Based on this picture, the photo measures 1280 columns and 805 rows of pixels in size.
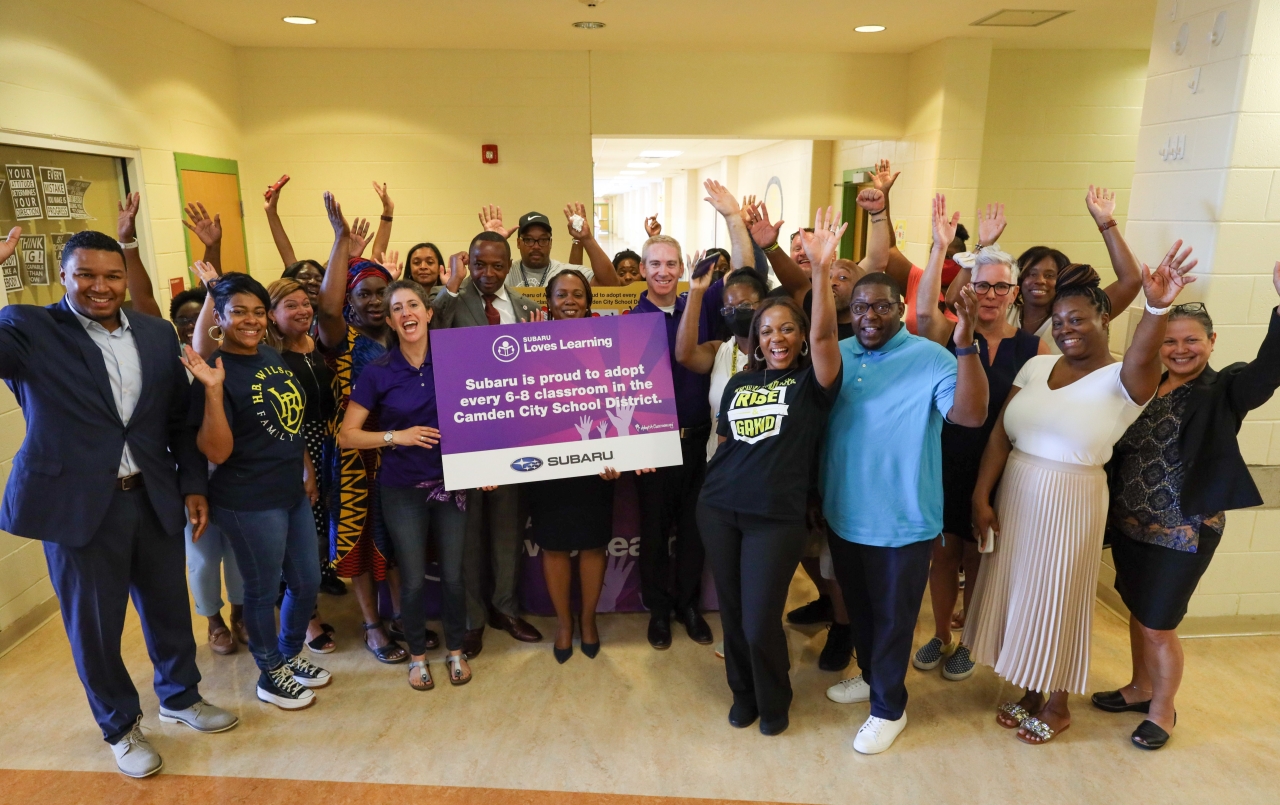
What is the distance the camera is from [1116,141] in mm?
6453

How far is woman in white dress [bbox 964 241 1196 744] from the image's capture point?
2248mm

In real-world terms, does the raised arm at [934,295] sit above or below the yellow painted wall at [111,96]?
below

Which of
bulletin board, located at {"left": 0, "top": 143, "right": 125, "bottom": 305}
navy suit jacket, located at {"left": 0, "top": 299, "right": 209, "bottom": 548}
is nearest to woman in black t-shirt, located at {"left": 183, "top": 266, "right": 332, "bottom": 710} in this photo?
navy suit jacket, located at {"left": 0, "top": 299, "right": 209, "bottom": 548}

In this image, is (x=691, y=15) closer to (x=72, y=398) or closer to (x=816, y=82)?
(x=816, y=82)

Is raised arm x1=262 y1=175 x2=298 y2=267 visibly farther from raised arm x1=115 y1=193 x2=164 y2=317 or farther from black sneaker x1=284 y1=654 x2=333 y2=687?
black sneaker x1=284 y1=654 x2=333 y2=687

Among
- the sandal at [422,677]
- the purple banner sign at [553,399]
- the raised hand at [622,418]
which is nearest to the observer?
the purple banner sign at [553,399]

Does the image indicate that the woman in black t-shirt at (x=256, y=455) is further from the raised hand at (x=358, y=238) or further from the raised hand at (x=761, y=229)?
the raised hand at (x=761, y=229)

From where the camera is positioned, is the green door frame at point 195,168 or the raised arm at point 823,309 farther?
the green door frame at point 195,168

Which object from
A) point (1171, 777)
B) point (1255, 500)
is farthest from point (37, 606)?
point (1255, 500)

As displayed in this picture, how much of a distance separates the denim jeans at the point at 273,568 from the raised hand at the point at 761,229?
78.8 inches

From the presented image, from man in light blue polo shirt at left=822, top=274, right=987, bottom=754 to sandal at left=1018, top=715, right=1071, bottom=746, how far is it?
497mm

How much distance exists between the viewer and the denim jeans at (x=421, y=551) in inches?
107

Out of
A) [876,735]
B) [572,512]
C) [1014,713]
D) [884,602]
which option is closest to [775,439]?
[884,602]

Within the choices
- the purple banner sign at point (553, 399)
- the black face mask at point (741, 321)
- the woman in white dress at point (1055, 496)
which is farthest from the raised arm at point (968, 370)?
the purple banner sign at point (553, 399)
